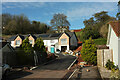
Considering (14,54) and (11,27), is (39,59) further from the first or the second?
(11,27)

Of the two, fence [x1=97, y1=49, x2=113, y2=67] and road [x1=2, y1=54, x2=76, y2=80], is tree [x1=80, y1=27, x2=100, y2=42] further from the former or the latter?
road [x1=2, y1=54, x2=76, y2=80]

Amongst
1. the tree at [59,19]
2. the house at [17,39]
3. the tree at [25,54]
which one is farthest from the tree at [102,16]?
the tree at [25,54]

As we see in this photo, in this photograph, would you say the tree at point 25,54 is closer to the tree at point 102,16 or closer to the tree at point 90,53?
the tree at point 90,53

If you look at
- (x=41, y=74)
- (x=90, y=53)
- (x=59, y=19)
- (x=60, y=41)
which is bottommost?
(x=41, y=74)

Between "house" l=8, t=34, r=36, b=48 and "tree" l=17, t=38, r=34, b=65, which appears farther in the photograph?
"house" l=8, t=34, r=36, b=48

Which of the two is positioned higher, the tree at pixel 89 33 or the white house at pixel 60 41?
the tree at pixel 89 33

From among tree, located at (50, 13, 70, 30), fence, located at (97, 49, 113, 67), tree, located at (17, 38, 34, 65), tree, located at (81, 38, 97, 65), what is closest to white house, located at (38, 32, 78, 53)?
tree, located at (50, 13, 70, 30)

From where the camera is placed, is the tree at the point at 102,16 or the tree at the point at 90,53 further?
the tree at the point at 102,16

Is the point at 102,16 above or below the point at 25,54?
above

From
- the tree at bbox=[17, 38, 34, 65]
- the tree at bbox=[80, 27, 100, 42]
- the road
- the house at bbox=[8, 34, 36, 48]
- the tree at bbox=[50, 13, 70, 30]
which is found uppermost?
→ the tree at bbox=[50, 13, 70, 30]

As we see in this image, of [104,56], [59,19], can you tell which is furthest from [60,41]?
[104,56]

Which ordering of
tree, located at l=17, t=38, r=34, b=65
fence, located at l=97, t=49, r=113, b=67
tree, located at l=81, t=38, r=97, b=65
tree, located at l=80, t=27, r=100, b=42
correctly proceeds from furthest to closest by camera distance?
tree, located at l=80, t=27, r=100, b=42
tree, located at l=17, t=38, r=34, b=65
tree, located at l=81, t=38, r=97, b=65
fence, located at l=97, t=49, r=113, b=67

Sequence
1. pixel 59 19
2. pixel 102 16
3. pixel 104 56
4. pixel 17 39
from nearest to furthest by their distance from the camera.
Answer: pixel 104 56, pixel 17 39, pixel 59 19, pixel 102 16

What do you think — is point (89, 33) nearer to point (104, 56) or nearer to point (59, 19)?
point (59, 19)
